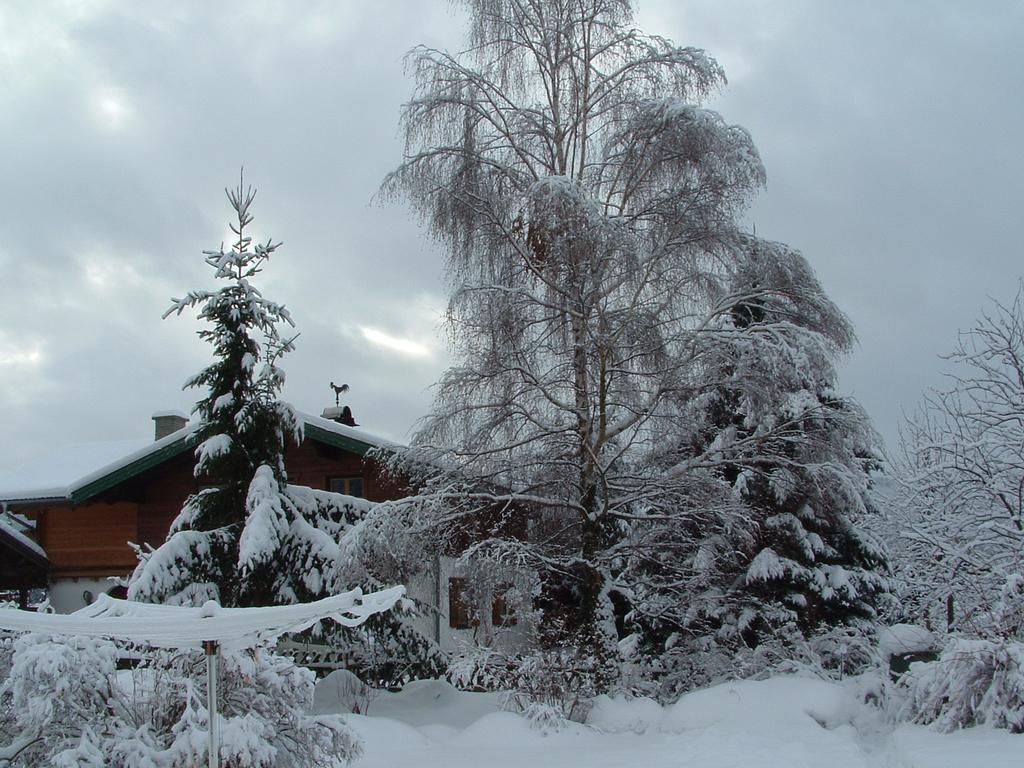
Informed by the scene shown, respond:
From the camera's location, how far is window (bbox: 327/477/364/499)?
19.3 metres

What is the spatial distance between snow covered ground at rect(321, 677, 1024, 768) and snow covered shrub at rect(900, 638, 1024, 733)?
211mm

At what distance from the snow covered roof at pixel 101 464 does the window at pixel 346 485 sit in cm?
156

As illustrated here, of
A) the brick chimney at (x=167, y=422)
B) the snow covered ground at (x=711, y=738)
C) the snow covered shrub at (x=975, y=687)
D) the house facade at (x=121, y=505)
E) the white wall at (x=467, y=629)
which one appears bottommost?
the snow covered ground at (x=711, y=738)

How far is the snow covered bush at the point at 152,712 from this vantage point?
7738 millimetres

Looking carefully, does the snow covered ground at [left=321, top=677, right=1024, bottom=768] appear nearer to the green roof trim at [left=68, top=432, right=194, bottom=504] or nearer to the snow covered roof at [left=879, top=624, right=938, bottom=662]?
the snow covered roof at [left=879, top=624, right=938, bottom=662]

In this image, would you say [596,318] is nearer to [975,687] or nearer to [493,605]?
[493,605]

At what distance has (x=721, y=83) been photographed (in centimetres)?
1527

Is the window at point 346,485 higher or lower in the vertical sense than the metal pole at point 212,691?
higher

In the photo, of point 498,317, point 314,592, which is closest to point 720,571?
point 498,317

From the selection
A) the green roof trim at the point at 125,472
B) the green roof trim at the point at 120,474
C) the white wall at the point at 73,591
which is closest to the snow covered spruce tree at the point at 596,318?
the green roof trim at the point at 125,472

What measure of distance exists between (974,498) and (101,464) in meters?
18.2

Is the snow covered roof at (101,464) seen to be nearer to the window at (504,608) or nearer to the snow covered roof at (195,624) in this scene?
the window at (504,608)

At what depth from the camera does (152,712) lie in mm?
8516

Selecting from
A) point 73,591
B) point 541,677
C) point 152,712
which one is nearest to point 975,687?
point 541,677
